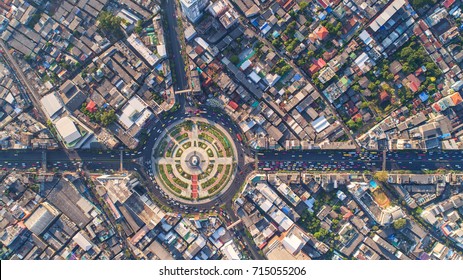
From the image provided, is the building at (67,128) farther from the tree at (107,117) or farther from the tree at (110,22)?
the tree at (110,22)

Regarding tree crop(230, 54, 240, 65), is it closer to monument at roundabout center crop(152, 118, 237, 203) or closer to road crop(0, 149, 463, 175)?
monument at roundabout center crop(152, 118, 237, 203)

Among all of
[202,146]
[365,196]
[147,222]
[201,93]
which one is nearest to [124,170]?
[147,222]

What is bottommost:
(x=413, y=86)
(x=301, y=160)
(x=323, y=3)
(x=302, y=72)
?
(x=413, y=86)

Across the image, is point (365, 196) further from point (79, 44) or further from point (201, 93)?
point (79, 44)

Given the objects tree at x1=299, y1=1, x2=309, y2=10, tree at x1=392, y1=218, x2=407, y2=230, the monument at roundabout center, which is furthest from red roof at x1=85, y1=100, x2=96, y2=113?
tree at x1=392, y1=218, x2=407, y2=230

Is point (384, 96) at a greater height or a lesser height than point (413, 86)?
greater

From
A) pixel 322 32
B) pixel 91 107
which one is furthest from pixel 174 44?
pixel 322 32

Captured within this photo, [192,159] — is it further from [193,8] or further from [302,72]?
[193,8]
